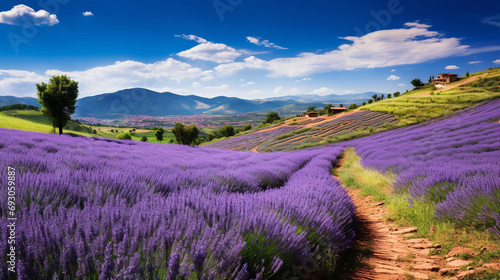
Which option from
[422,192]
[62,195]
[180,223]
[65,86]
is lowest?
[422,192]

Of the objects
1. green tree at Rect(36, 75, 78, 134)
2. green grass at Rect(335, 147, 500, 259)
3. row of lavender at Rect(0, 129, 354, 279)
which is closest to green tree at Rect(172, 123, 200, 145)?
green tree at Rect(36, 75, 78, 134)

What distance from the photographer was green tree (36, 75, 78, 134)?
63.2 ft

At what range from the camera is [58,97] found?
1952 centimetres

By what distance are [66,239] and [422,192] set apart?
5.71m

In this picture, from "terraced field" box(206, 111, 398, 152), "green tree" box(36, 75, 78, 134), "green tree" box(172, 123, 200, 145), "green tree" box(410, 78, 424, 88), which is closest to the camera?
"green tree" box(36, 75, 78, 134)

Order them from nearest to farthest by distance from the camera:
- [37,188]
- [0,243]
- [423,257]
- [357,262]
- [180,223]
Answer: [0,243] → [180,223] → [37,188] → [357,262] → [423,257]

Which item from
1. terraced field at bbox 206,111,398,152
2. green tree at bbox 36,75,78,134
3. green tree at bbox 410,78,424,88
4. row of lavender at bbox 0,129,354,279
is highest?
green tree at bbox 410,78,424,88

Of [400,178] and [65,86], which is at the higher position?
[65,86]

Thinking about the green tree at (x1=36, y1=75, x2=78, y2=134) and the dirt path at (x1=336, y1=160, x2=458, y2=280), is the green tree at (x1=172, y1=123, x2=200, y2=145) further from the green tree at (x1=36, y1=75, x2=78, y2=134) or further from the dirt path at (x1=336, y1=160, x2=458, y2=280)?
the dirt path at (x1=336, y1=160, x2=458, y2=280)

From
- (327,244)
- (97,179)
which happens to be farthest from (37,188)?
(327,244)

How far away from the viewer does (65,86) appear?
64.1ft

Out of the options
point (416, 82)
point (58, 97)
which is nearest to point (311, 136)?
point (58, 97)

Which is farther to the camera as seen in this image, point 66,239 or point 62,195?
point 62,195

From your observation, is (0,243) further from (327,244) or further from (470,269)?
(470,269)
